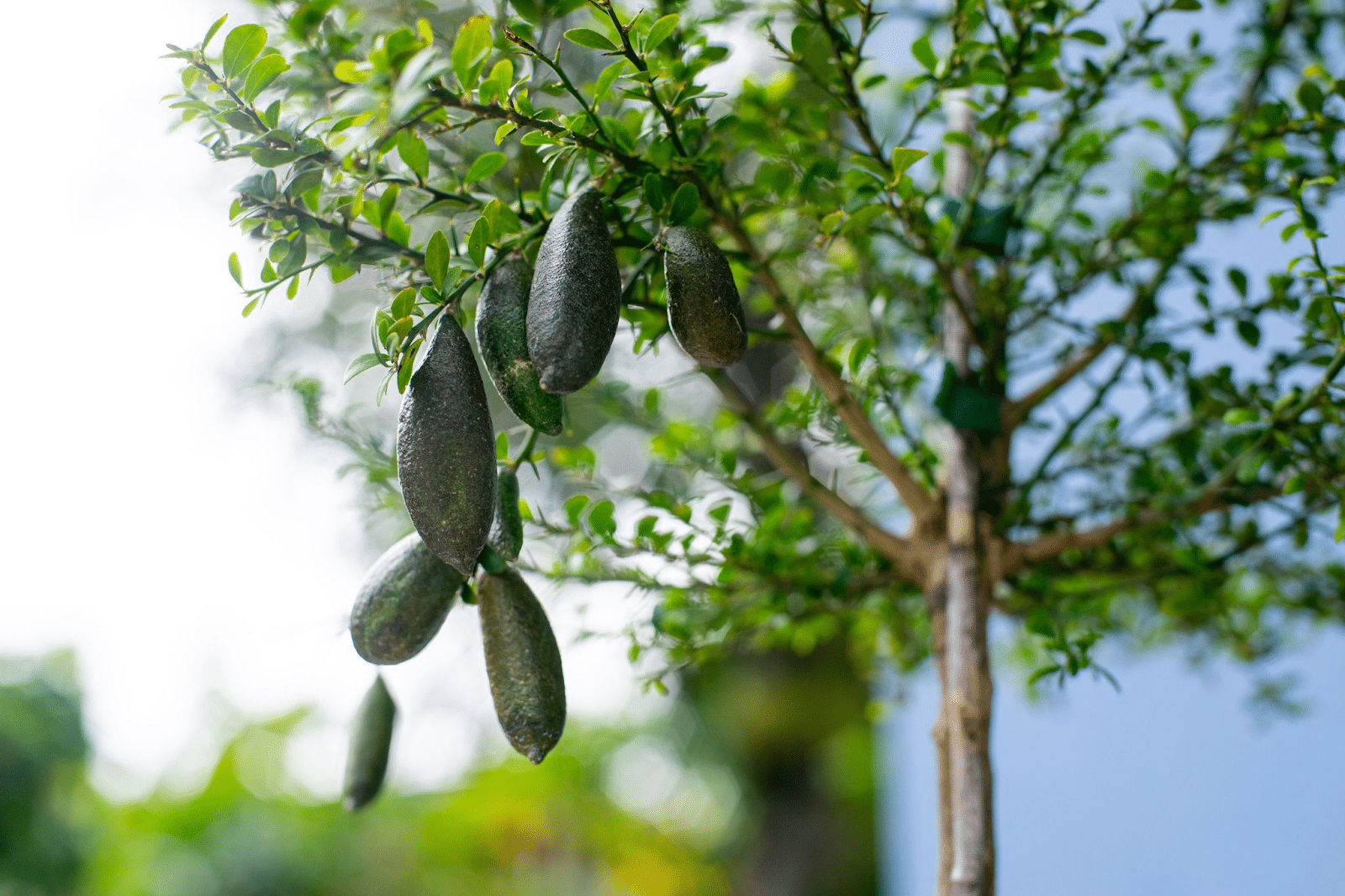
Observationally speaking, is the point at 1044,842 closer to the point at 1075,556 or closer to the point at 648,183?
the point at 1075,556

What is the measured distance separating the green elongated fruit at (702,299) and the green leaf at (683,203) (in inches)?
0.6

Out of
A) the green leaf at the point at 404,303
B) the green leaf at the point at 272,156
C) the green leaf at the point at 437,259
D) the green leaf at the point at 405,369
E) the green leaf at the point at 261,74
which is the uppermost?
the green leaf at the point at 261,74

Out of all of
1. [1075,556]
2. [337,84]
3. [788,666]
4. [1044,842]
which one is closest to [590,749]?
[788,666]

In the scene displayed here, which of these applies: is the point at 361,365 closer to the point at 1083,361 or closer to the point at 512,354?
the point at 512,354

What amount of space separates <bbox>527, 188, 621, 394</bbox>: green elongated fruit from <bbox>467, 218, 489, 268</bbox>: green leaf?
0.06ft

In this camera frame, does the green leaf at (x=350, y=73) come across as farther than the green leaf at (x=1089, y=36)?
No

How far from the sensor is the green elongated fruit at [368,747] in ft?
1.17

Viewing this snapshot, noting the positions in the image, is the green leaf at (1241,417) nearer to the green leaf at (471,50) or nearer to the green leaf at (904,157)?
the green leaf at (904,157)

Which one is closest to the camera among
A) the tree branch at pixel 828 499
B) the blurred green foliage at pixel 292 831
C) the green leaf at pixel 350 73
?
the green leaf at pixel 350 73

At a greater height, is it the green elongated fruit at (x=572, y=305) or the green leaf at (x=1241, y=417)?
the green leaf at (x=1241, y=417)

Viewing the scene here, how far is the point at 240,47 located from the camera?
0.26 metres

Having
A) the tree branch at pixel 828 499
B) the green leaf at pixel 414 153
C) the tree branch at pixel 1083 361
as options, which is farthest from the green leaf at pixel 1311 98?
the green leaf at pixel 414 153

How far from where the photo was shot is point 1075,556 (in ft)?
1.76

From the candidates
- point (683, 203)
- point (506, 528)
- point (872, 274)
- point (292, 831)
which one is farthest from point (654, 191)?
point (292, 831)
